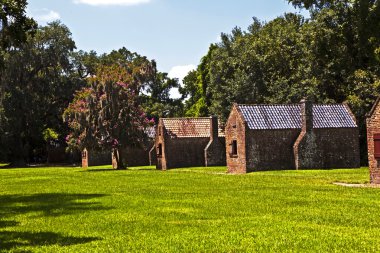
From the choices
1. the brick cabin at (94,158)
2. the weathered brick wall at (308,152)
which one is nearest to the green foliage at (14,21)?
the weathered brick wall at (308,152)

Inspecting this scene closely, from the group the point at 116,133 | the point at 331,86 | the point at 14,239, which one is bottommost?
the point at 14,239

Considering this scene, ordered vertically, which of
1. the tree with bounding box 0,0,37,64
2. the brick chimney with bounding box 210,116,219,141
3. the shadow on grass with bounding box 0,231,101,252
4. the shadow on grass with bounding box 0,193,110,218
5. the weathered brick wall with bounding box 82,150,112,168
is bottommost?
the shadow on grass with bounding box 0,231,101,252

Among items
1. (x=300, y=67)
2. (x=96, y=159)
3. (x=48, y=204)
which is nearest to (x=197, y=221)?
(x=48, y=204)


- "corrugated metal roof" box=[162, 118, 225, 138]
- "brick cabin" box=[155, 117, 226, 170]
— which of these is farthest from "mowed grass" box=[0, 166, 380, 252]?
"corrugated metal roof" box=[162, 118, 225, 138]

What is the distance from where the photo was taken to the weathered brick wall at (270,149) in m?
39.7

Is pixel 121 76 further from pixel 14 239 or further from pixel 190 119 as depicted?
pixel 14 239

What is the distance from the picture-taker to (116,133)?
1972 inches

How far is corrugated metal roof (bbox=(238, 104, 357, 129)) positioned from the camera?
1593 inches

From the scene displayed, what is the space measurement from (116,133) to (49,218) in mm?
35211

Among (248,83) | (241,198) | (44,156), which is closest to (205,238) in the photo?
(241,198)

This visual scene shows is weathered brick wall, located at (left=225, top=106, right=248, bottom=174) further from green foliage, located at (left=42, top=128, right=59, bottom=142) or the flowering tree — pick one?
green foliage, located at (left=42, top=128, right=59, bottom=142)

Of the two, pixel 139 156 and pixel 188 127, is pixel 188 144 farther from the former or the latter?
pixel 139 156

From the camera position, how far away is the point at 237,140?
40812 mm

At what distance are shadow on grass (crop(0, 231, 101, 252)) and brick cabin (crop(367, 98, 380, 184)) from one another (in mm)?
16949
